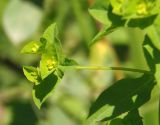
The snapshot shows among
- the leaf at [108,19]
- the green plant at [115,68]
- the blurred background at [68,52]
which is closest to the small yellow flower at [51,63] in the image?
the green plant at [115,68]

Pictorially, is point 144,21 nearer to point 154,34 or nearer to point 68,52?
point 154,34

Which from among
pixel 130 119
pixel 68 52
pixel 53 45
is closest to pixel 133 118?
Result: pixel 130 119

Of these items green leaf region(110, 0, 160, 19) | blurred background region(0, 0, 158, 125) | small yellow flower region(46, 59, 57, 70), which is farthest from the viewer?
blurred background region(0, 0, 158, 125)

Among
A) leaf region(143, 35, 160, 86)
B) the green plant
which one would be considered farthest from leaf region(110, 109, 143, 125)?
leaf region(143, 35, 160, 86)

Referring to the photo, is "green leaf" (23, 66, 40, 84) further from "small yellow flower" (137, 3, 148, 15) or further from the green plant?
"small yellow flower" (137, 3, 148, 15)

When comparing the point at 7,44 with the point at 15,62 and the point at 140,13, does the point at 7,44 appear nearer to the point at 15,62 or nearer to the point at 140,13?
the point at 15,62

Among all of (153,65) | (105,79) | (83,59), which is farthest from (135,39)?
(153,65)

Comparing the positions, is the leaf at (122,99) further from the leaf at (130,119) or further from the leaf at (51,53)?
the leaf at (51,53)
